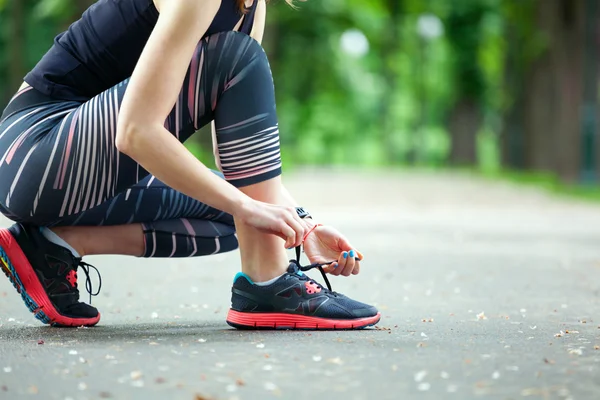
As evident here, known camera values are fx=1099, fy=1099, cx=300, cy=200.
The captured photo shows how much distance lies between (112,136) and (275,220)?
63 centimetres

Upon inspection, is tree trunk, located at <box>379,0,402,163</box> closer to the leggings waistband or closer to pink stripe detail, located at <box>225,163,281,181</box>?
the leggings waistband

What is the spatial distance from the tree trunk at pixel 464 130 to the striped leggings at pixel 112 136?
38.8m

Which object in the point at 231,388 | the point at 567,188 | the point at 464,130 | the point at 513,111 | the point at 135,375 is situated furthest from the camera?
→ the point at 464,130

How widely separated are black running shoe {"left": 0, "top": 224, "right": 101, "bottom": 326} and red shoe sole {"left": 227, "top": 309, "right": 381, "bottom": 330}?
0.58 metres

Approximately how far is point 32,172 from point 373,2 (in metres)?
39.2

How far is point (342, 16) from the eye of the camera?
32.8 m

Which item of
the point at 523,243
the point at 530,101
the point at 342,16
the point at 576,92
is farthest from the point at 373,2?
the point at 523,243

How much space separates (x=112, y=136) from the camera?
3.44 metres

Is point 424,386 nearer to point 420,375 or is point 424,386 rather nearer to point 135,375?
point 420,375

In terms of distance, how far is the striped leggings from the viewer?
3.43 meters

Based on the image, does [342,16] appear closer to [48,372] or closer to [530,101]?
[530,101]

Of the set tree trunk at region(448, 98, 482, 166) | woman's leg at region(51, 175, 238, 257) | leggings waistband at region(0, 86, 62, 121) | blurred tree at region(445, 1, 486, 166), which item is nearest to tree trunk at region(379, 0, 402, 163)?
blurred tree at region(445, 1, 486, 166)

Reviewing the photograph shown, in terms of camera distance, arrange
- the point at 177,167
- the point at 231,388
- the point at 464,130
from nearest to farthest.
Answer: the point at 231,388, the point at 177,167, the point at 464,130

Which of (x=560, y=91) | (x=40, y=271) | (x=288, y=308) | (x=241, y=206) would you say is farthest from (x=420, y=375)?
(x=560, y=91)
